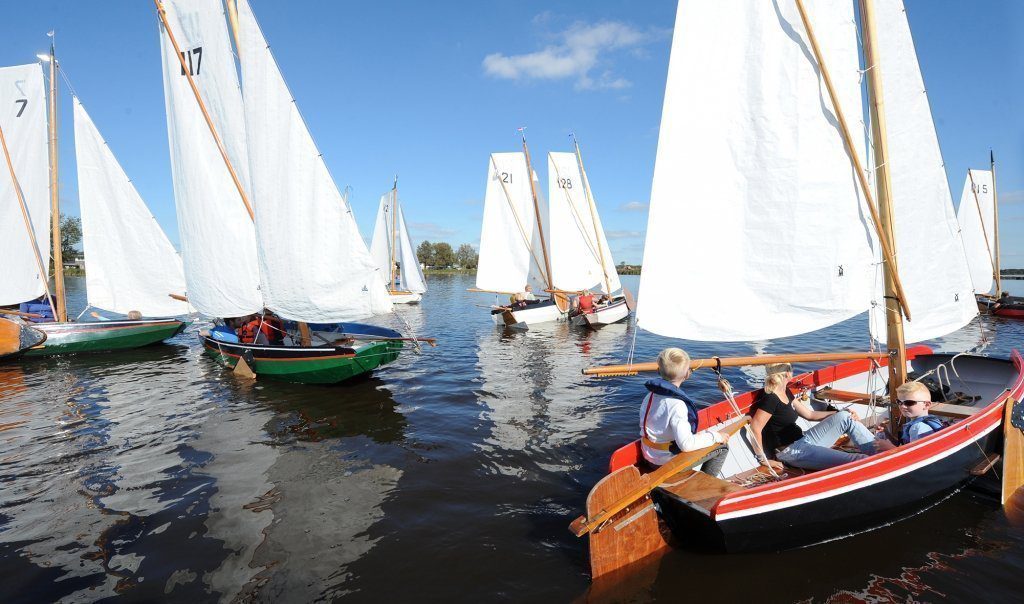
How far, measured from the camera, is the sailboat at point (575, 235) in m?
32.9

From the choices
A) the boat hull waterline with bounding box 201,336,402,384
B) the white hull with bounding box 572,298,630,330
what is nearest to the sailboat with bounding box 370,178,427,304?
the white hull with bounding box 572,298,630,330

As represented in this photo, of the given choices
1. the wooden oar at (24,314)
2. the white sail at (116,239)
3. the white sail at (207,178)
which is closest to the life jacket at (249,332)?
the white sail at (207,178)

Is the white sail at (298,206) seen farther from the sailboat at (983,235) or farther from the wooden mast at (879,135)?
the sailboat at (983,235)

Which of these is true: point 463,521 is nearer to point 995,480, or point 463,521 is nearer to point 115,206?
point 995,480

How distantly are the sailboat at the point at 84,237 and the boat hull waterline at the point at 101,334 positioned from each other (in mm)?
36

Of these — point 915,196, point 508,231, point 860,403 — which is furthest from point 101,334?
point 915,196

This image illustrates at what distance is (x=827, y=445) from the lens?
7.10 meters

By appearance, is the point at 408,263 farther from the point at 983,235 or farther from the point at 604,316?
the point at 983,235

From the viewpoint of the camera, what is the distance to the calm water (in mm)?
5500

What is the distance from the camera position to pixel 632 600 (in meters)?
5.11

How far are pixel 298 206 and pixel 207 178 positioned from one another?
5288 mm

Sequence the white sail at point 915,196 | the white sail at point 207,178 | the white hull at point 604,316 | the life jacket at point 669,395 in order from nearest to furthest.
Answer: the life jacket at point 669,395 → the white sail at point 915,196 → the white sail at point 207,178 → the white hull at point 604,316

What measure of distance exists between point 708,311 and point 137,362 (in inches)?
908

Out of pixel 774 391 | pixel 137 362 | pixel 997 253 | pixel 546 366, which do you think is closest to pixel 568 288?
pixel 546 366
